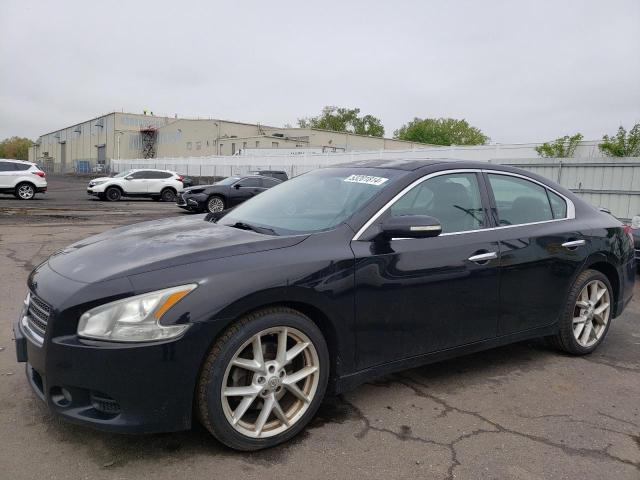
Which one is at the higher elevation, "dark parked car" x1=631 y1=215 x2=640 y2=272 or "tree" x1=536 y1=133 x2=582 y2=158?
"tree" x1=536 y1=133 x2=582 y2=158

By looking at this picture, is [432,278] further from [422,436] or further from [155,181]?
[155,181]

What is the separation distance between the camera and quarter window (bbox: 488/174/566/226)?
3869 millimetres

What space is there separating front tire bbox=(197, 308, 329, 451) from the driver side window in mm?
1040

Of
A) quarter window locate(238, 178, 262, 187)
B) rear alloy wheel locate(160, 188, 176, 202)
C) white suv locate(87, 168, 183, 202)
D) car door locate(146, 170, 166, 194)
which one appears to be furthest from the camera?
rear alloy wheel locate(160, 188, 176, 202)

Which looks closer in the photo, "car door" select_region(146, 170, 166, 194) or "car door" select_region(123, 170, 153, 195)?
"car door" select_region(123, 170, 153, 195)

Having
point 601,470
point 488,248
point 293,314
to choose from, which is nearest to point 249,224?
point 293,314

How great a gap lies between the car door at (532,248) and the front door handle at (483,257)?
9 centimetres

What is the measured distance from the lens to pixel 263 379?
2.74m

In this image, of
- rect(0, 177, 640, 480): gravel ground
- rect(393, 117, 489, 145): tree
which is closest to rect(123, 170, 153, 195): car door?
rect(0, 177, 640, 480): gravel ground

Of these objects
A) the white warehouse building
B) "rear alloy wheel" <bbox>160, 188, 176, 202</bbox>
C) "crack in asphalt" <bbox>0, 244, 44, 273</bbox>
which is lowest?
"crack in asphalt" <bbox>0, 244, 44, 273</bbox>

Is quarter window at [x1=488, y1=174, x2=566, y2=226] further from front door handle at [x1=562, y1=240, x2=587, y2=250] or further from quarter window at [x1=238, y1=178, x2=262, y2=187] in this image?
quarter window at [x1=238, y1=178, x2=262, y2=187]

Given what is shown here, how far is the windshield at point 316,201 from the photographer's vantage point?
3324mm

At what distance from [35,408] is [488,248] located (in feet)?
9.75

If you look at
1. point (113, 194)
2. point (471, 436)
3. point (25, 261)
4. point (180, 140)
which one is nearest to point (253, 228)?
point (471, 436)
